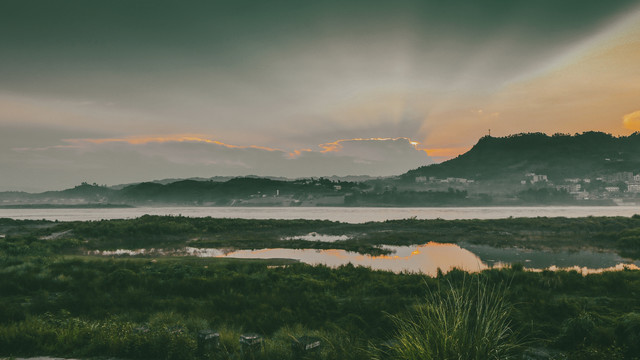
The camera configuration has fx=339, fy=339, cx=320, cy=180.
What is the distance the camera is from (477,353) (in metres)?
5.14

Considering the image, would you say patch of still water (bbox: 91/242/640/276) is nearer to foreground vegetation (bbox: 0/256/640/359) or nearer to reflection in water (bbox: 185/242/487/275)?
reflection in water (bbox: 185/242/487/275)

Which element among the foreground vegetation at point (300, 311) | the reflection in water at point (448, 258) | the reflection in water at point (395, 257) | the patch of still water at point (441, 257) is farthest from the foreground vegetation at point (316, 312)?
the patch of still water at point (441, 257)

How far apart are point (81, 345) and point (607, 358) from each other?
12783mm

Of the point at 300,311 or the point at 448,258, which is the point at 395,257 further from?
the point at 300,311

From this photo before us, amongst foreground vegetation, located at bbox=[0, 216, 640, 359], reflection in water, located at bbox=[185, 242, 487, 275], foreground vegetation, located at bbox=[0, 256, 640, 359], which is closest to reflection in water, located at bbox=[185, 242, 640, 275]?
reflection in water, located at bbox=[185, 242, 487, 275]

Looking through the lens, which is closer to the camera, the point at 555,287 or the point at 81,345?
the point at 81,345

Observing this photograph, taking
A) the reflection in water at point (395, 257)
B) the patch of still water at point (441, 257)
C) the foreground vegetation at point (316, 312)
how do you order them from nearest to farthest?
1. the foreground vegetation at point (316, 312)
2. the patch of still water at point (441, 257)
3. the reflection in water at point (395, 257)

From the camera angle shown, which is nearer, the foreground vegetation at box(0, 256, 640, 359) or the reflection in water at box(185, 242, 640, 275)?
the foreground vegetation at box(0, 256, 640, 359)

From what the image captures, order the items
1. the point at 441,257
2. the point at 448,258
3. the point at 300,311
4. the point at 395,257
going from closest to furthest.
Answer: the point at 300,311, the point at 448,258, the point at 441,257, the point at 395,257

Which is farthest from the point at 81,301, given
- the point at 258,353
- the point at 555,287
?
the point at 555,287

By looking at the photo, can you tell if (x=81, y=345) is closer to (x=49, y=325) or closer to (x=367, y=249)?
(x=49, y=325)

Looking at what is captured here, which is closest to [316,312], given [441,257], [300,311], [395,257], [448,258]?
[300,311]

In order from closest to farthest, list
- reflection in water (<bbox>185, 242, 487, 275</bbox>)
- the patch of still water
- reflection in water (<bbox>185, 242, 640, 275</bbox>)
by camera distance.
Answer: reflection in water (<bbox>185, 242, 640, 275</bbox>) → the patch of still water → reflection in water (<bbox>185, 242, 487, 275</bbox>)

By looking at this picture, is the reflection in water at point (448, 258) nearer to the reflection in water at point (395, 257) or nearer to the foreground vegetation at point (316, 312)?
the reflection in water at point (395, 257)
